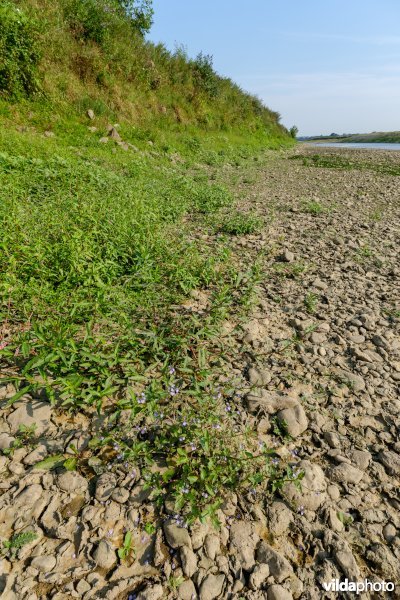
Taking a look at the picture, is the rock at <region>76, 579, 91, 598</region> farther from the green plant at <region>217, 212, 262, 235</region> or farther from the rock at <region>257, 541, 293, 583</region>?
the green plant at <region>217, 212, 262, 235</region>

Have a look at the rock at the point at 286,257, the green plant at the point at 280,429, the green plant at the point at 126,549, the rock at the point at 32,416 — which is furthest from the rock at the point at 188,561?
the rock at the point at 286,257

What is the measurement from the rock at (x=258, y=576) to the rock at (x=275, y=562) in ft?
0.11

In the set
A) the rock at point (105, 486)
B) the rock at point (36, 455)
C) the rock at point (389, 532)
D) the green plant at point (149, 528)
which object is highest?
the rock at point (36, 455)

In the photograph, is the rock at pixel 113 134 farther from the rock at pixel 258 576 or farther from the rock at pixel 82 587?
the rock at pixel 258 576

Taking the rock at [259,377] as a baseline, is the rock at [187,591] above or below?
below

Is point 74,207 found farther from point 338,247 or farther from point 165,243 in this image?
point 338,247

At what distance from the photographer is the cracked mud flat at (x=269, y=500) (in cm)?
201

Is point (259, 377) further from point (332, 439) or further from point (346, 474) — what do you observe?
point (346, 474)

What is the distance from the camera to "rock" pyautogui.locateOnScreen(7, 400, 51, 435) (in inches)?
109

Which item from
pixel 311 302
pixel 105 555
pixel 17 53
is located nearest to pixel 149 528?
pixel 105 555

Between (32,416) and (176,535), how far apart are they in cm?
152

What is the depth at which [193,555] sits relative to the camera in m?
2.12

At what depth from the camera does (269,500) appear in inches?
97.3

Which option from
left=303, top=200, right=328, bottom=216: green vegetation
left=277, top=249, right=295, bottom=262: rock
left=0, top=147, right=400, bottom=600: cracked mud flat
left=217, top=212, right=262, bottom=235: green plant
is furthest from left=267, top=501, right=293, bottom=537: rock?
left=303, top=200, right=328, bottom=216: green vegetation
